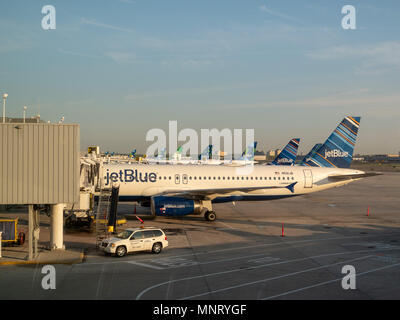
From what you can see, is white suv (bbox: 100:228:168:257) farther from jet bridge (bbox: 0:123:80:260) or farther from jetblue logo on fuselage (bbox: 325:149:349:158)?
jetblue logo on fuselage (bbox: 325:149:349:158)

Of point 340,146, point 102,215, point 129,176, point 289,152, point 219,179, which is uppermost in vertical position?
point 340,146

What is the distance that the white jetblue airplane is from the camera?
1335 inches

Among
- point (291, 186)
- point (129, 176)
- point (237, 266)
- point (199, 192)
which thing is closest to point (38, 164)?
point (237, 266)

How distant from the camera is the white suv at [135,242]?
21.6 meters

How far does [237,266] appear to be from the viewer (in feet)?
64.9

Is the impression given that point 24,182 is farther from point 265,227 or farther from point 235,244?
point 265,227

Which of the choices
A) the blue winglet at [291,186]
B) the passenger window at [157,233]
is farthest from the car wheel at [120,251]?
the blue winglet at [291,186]

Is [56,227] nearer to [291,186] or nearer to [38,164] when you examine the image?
[38,164]

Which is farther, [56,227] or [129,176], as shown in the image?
[129,176]

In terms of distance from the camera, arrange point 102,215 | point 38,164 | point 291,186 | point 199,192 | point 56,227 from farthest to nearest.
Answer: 1. point 291,186
2. point 199,192
3. point 102,215
4. point 56,227
5. point 38,164

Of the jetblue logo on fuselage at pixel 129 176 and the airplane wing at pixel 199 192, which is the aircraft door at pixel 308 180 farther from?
the jetblue logo on fuselage at pixel 129 176

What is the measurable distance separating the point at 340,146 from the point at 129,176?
74.2 ft

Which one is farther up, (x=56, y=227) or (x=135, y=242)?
(x=56, y=227)

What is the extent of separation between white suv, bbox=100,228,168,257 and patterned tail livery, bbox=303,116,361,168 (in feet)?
80.6
